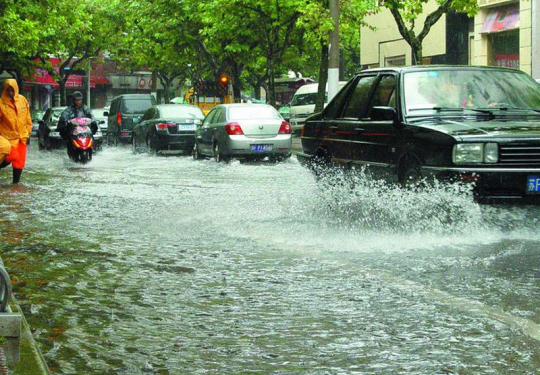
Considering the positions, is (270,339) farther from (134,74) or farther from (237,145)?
(134,74)

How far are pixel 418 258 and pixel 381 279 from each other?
0.99 meters

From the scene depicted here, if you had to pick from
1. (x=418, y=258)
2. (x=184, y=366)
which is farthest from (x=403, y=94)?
(x=184, y=366)

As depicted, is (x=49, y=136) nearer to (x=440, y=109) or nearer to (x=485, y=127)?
(x=440, y=109)

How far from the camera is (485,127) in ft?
30.1

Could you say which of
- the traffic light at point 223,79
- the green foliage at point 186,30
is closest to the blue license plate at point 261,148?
the green foliage at point 186,30

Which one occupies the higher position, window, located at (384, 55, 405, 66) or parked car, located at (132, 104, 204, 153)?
window, located at (384, 55, 405, 66)

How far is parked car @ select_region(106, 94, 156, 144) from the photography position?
3716 centimetres

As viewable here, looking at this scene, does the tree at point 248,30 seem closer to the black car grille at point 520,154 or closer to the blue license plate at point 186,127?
the blue license plate at point 186,127

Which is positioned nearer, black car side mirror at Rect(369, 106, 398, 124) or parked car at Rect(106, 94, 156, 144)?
black car side mirror at Rect(369, 106, 398, 124)

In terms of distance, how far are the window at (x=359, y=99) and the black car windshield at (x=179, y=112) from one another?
17169 millimetres

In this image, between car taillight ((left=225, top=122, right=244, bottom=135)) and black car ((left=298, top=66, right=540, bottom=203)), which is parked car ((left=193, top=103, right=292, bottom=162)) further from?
black car ((left=298, top=66, right=540, bottom=203))

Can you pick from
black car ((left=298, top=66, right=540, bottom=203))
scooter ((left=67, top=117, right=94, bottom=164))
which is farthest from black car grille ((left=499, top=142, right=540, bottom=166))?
scooter ((left=67, top=117, right=94, bottom=164))

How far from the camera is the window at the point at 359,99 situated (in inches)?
442

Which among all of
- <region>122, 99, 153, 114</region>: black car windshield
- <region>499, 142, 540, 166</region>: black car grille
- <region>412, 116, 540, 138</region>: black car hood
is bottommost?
<region>499, 142, 540, 166</region>: black car grille
